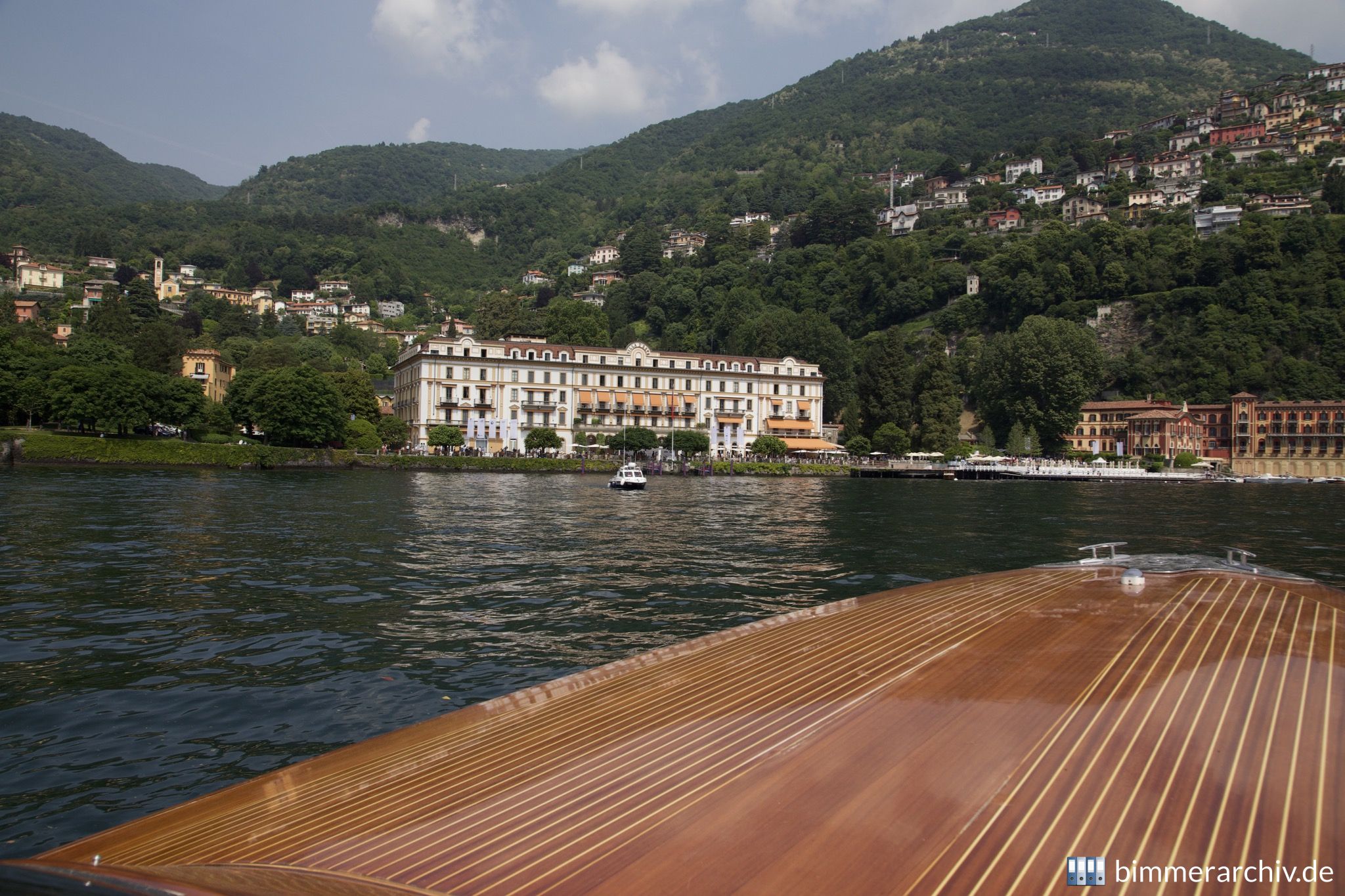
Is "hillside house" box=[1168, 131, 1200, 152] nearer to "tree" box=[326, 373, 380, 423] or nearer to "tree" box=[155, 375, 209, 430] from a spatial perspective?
"tree" box=[326, 373, 380, 423]

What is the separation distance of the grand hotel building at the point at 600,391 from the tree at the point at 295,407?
12343 millimetres

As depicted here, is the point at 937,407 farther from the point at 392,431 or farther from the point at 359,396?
the point at 359,396

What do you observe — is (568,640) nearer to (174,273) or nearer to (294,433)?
(294,433)

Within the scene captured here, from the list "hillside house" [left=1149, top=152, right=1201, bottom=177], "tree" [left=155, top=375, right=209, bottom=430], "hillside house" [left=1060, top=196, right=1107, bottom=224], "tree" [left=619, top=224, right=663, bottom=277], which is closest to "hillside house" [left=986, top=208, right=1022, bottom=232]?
"hillside house" [left=1060, top=196, right=1107, bottom=224]

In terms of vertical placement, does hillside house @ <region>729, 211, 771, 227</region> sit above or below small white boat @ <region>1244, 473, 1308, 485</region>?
above

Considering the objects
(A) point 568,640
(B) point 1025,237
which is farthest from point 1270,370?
(A) point 568,640

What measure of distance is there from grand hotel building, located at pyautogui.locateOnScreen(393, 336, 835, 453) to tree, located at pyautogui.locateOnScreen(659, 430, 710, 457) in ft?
5.08

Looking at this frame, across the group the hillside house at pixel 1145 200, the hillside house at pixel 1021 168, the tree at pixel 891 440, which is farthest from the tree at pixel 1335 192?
the tree at pixel 891 440

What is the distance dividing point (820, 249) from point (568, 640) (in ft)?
470

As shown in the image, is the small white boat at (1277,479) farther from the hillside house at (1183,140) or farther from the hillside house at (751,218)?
the hillside house at (751,218)

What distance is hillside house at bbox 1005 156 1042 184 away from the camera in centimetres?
18238

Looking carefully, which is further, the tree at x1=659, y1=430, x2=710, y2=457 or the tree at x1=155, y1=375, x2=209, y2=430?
the tree at x1=659, y1=430, x2=710, y2=457

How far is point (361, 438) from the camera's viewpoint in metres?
69.6

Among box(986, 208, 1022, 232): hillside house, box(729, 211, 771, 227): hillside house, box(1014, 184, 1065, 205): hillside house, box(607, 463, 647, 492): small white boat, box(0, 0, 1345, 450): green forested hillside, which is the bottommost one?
box(607, 463, 647, 492): small white boat
